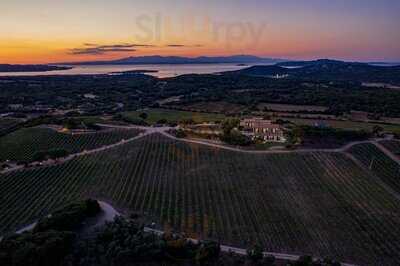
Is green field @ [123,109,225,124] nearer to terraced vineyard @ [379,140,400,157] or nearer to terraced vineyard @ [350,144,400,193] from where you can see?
terraced vineyard @ [350,144,400,193]

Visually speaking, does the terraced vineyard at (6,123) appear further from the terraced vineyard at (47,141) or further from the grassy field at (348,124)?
the grassy field at (348,124)

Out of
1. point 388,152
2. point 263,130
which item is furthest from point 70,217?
point 388,152

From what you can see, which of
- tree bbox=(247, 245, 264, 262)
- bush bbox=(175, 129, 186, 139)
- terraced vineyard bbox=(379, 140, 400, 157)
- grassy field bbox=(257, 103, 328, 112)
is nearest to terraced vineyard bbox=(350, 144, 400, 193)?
terraced vineyard bbox=(379, 140, 400, 157)

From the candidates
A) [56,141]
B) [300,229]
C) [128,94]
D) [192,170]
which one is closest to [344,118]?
[192,170]

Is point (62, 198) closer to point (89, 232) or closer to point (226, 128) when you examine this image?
point (89, 232)

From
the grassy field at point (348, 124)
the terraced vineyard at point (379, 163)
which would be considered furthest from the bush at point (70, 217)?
the grassy field at point (348, 124)

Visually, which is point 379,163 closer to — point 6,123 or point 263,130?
point 263,130
